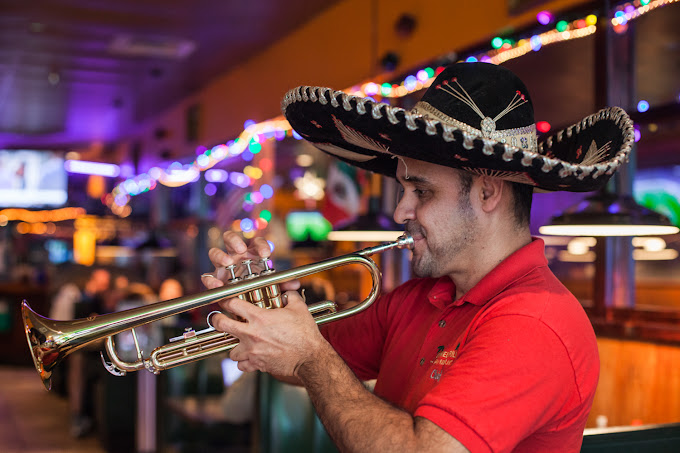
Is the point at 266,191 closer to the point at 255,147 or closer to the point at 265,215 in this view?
the point at 265,215

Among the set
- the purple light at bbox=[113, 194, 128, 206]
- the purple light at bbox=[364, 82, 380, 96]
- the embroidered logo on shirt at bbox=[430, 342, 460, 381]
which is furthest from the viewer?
the purple light at bbox=[113, 194, 128, 206]

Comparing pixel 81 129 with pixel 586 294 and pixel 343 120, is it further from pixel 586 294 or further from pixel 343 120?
pixel 343 120

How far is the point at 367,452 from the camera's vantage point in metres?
1.18

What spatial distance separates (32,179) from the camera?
10.4m

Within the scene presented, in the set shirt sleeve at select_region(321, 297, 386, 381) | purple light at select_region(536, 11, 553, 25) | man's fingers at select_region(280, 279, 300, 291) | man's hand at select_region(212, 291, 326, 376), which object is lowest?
shirt sleeve at select_region(321, 297, 386, 381)

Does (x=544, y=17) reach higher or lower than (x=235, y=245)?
higher

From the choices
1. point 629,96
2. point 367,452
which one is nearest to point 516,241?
point 367,452

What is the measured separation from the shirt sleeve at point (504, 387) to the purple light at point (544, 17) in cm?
264

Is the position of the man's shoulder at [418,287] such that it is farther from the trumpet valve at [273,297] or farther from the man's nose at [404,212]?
the trumpet valve at [273,297]

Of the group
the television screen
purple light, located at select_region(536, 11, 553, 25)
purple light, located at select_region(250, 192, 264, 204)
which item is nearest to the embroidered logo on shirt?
purple light, located at select_region(536, 11, 553, 25)

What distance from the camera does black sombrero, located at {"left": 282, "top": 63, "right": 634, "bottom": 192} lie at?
1259 mm

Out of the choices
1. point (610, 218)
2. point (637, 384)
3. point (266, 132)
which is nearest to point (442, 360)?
point (610, 218)

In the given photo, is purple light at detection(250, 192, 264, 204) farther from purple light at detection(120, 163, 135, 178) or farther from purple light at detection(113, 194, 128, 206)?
purple light at detection(113, 194, 128, 206)

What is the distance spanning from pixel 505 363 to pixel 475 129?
50 cm
